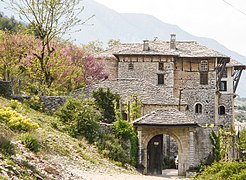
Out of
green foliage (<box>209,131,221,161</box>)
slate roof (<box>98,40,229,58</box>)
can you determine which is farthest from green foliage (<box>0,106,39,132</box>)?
slate roof (<box>98,40,229,58</box>)

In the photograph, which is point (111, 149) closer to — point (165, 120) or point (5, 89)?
point (165, 120)

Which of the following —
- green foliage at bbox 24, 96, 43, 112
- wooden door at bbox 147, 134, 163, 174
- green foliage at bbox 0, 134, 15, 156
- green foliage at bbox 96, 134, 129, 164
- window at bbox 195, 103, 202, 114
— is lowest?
wooden door at bbox 147, 134, 163, 174

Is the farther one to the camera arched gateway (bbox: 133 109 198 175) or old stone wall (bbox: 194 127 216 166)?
old stone wall (bbox: 194 127 216 166)

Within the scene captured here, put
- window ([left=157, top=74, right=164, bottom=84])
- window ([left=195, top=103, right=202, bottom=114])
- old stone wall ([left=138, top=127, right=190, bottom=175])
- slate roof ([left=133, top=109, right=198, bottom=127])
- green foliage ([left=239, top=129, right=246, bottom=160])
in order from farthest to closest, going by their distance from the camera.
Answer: green foliage ([left=239, top=129, right=246, bottom=160]) → window ([left=195, top=103, right=202, bottom=114]) → window ([left=157, top=74, right=164, bottom=84]) → old stone wall ([left=138, top=127, right=190, bottom=175]) → slate roof ([left=133, top=109, right=198, bottom=127])

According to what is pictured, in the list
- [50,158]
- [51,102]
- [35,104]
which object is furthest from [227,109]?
[50,158]

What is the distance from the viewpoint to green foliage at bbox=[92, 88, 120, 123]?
29594 millimetres

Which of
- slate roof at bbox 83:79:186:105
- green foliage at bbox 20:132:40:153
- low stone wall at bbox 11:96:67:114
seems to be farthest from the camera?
slate roof at bbox 83:79:186:105

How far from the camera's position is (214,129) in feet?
91.7

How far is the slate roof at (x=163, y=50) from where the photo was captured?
42075mm

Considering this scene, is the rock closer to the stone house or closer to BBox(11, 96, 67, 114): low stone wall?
BBox(11, 96, 67, 114): low stone wall

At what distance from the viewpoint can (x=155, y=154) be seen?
29.2 m

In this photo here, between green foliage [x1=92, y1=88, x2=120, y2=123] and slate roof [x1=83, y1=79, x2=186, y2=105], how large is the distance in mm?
3036

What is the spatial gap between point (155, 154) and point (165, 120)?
2.74 m

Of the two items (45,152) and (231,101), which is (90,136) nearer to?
(45,152)
